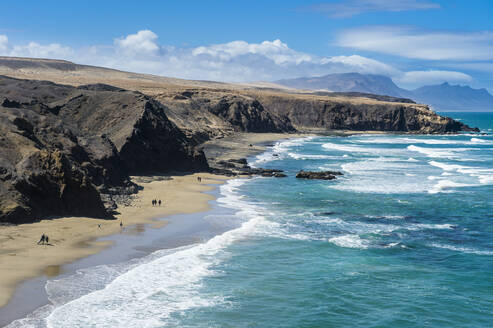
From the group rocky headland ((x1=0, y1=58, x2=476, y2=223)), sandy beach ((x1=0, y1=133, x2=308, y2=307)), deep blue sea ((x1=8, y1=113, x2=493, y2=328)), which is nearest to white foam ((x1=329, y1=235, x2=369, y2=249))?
deep blue sea ((x1=8, y1=113, x2=493, y2=328))

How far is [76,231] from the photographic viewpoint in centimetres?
2664

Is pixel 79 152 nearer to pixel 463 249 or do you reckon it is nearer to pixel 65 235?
pixel 65 235

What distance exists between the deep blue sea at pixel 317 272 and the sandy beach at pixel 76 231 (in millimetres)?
1776

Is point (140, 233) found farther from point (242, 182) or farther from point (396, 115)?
point (396, 115)

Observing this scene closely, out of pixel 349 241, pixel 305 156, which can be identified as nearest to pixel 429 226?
pixel 349 241

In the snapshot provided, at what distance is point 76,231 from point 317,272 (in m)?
12.2

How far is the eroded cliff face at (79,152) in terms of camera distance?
27719 mm

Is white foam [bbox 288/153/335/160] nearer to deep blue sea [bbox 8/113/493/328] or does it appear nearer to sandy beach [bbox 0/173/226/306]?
deep blue sea [bbox 8/113/493/328]

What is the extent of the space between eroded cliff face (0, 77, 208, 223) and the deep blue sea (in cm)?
765

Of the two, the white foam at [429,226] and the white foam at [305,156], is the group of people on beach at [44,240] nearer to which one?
the white foam at [429,226]

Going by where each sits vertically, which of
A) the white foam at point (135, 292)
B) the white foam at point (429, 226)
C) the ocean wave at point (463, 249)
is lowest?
the white foam at point (135, 292)

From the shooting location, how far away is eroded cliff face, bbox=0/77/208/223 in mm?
27719

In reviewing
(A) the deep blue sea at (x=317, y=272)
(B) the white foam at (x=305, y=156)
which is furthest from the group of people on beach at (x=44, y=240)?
(B) the white foam at (x=305, y=156)

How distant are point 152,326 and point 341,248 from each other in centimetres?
1239
